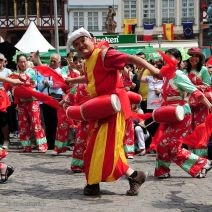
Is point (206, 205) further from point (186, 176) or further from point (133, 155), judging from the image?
point (133, 155)

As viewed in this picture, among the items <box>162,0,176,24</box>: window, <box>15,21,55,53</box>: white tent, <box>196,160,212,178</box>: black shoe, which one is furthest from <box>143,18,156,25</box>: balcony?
<box>196,160,212,178</box>: black shoe

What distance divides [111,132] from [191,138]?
1201 mm

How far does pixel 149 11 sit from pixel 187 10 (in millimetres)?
3352

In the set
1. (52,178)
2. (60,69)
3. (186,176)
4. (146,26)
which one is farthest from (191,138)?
(146,26)

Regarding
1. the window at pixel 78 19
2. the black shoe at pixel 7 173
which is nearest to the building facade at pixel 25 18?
the window at pixel 78 19

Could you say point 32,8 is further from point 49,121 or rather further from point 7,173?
point 7,173

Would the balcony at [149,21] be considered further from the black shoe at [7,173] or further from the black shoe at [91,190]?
the black shoe at [91,190]

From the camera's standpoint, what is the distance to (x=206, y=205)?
19.3 feet

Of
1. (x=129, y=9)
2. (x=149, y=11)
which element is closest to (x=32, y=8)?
(x=129, y=9)

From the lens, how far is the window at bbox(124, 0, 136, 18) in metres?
53.7

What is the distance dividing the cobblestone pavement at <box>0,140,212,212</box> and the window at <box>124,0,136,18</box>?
46.0 m

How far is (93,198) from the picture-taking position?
20.5 feet

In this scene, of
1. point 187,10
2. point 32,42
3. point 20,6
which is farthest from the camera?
point 187,10

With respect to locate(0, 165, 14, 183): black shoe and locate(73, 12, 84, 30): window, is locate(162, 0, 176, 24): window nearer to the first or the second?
locate(73, 12, 84, 30): window
